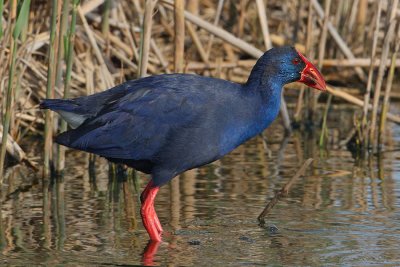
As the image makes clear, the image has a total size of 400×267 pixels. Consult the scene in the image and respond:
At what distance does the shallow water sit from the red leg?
0.19 ft

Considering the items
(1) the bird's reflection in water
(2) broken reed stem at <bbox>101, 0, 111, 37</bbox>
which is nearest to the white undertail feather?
(1) the bird's reflection in water

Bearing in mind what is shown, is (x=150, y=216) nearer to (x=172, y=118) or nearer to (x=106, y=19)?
(x=172, y=118)

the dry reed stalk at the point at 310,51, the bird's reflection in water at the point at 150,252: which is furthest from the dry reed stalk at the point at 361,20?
the bird's reflection in water at the point at 150,252

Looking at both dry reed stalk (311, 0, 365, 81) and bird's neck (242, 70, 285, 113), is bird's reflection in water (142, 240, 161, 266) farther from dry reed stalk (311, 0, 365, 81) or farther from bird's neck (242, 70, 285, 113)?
dry reed stalk (311, 0, 365, 81)

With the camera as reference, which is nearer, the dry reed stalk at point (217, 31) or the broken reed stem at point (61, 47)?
the broken reed stem at point (61, 47)

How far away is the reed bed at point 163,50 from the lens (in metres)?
5.64

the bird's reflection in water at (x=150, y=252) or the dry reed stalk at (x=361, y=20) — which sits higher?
the dry reed stalk at (x=361, y=20)

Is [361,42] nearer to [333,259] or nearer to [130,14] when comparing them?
[130,14]

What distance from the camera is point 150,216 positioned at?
4691mm

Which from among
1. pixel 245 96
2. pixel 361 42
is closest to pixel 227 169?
pixel 245 96

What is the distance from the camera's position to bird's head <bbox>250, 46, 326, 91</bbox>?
476cm

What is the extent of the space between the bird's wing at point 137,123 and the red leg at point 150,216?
227 mm

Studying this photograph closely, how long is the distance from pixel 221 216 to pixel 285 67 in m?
0.86

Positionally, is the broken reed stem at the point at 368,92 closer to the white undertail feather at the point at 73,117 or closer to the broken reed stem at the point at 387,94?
the broken reed stem at the point at 387,94
